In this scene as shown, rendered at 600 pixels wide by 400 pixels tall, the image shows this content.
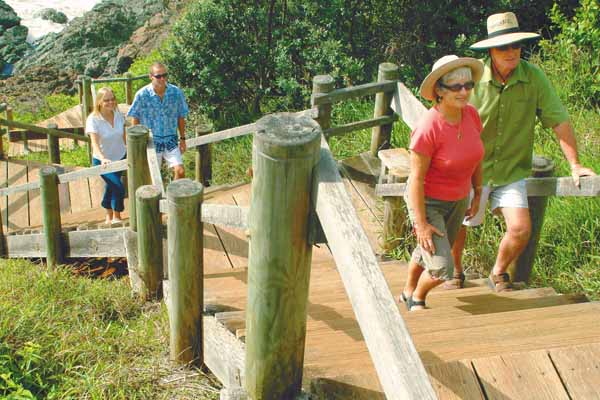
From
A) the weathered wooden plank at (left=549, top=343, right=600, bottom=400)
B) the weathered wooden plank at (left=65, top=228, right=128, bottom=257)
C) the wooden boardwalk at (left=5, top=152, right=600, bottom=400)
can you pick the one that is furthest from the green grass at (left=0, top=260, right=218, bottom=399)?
the weathered wooden plank at (left=549, top=343, right=600, bottom=400)

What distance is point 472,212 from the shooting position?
12.6ft

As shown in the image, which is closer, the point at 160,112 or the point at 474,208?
the point at 474,208

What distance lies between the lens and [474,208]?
150 inches

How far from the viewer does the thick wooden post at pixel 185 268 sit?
327cm

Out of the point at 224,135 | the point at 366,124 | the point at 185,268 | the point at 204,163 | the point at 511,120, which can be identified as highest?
the point at 511,120

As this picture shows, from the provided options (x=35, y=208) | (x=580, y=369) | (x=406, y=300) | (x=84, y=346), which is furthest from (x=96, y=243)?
(x=580, y=369)

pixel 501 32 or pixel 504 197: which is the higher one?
pixel 501 32

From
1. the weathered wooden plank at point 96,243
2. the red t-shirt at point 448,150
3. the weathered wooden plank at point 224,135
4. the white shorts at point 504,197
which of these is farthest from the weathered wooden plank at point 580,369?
the weathered wooden plank at point 96,243

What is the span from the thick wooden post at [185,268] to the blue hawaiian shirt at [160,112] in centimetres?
295

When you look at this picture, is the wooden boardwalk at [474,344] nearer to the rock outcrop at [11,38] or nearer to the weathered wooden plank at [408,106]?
the weathered wooden plank at [408,106]

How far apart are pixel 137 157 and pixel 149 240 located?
2.53ft

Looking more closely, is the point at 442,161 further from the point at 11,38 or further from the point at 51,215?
the point at 11,38

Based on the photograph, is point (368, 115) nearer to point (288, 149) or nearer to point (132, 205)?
point (132, 205)

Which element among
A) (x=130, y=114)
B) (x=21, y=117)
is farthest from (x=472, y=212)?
(x=21, y=117)
